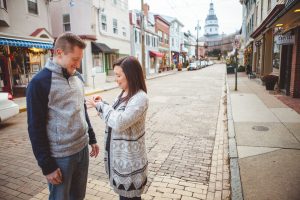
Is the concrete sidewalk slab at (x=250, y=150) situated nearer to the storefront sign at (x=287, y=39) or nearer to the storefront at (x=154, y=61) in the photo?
the storefront sign at (x=287, y=39)

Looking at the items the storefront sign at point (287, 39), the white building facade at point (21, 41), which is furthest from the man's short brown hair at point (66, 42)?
the white building facade at point (21, 41)

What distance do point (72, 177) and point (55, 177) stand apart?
0.42 m

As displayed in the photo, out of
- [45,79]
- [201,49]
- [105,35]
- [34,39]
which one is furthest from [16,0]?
[201,49]

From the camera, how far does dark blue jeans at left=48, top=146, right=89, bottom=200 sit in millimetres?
2385

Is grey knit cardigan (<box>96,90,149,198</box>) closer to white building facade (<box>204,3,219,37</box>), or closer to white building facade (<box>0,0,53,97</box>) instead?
white building facade (<box>0,0,53,97</box>)

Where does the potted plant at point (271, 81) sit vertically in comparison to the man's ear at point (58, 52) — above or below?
below

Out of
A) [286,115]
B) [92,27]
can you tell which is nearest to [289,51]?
[286,115]

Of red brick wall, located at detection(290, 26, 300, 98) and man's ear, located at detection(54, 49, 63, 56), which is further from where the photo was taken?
red brick wall, located at detection(290, 26, 300, 98)

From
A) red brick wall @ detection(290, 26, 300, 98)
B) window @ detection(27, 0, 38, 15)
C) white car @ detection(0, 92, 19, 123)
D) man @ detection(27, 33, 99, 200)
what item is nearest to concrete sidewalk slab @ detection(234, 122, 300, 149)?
man @ detection(27, 33, 99, 200)

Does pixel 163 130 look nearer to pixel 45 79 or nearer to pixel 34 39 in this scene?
pixel 45 79

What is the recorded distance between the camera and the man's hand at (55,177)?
223 centimetres

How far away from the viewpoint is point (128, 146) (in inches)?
93.2

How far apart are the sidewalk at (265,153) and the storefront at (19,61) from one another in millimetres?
10898

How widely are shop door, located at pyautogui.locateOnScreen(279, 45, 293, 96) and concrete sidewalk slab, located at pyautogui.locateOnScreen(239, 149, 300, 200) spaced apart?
822cm
